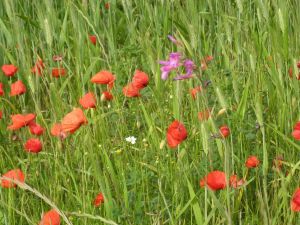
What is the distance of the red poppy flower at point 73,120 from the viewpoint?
1.52 metres

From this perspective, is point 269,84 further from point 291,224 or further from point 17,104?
point 17,104

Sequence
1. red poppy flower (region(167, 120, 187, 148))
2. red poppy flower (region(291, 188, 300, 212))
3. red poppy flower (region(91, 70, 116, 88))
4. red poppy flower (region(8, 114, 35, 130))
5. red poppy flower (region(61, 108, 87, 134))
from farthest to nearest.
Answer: red poppy flower (region(91, 70, 116, 88)) → red poppy flower (region(8, 114, 35, 130)) → red poppy flower (region(61, 108, 87, 134)) → red poppy flower (region(167, 120, 187, 148)) → red poppy flower (region(291, 188, 300, 212))

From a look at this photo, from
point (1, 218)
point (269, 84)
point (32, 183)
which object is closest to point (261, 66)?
point (269, 84)

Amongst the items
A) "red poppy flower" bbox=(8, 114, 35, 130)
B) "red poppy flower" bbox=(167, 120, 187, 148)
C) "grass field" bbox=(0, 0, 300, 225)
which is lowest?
"grass field" bbox=(0, 0, 300, 225)

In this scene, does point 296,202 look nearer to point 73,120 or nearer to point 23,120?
point 73,120

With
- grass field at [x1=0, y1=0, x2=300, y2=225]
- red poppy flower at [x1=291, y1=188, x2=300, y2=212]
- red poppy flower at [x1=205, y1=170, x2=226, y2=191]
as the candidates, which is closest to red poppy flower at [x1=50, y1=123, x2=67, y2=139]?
grass field at [x1=0, y1=0, x2=300, y2=225]

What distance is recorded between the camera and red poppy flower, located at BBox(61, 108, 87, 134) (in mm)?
1518

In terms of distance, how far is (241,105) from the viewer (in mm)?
1668

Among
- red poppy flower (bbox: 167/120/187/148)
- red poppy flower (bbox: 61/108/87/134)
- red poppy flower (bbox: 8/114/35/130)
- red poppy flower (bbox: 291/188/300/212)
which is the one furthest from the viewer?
red poppy flower (bbox: 8/114/35/130)

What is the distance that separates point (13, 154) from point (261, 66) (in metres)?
0.68

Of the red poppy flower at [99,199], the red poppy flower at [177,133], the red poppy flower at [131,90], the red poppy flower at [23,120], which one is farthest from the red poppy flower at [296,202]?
the red poppy flower at [23,120]

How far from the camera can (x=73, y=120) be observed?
152 cm

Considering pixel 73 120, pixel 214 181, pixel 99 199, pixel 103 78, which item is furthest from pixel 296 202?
pixel 103 78

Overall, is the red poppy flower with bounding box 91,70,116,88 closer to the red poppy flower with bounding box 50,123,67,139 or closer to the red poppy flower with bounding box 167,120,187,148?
the red poppy flower with bounding box 50,123,67,139
